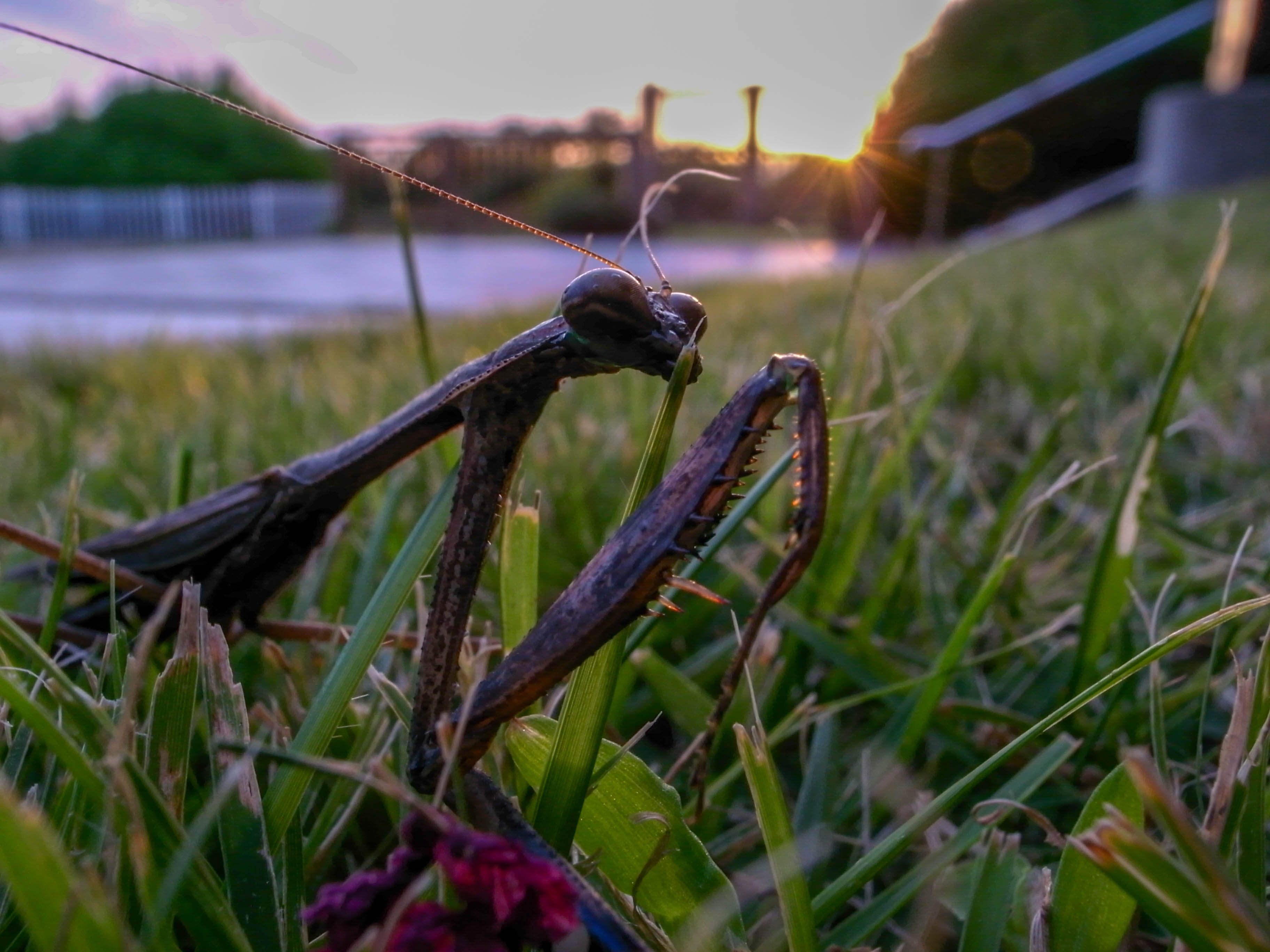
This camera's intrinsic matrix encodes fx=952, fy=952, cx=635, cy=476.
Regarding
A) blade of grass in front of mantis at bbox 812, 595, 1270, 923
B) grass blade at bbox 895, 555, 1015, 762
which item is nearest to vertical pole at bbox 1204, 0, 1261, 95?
grass blade at bbox 895, 555, 1015, 762

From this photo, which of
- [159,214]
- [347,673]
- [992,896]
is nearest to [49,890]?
[347,673]

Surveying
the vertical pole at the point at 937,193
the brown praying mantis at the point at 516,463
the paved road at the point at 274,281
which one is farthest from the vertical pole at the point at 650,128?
the vertical pole at the point at 937,193

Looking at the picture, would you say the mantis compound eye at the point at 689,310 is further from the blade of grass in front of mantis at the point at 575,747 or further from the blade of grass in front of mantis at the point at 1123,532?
the blade of grass in front of mantis at the point at 1123,532

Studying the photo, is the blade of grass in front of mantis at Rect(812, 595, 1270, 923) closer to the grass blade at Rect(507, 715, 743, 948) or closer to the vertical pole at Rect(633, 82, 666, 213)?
the grass blade at Rect(507, 715, 743, 948)

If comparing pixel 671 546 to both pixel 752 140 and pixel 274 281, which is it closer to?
pixel 752 140

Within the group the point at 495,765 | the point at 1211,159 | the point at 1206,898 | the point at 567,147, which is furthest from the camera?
the point at 567,147

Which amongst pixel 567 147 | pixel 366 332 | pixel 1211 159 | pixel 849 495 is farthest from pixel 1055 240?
pixel 567 147

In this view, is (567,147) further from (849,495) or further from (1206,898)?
(1206,898)
